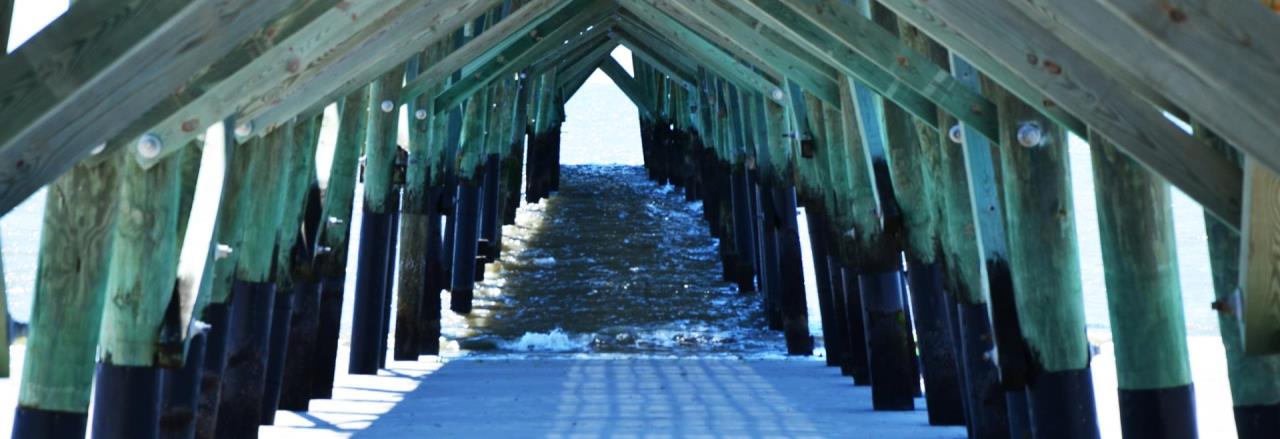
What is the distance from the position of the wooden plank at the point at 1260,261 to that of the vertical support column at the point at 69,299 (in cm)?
294

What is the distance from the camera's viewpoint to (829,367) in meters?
12.2

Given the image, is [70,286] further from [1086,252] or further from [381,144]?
[1086,252]

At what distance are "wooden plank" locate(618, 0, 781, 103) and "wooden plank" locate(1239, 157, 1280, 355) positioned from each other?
8.25 meters

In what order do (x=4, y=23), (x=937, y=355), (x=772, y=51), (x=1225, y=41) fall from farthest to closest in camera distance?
(x=772, y=51), (x=937, y=355), (x=4, y=23), (x=1225, y=41)

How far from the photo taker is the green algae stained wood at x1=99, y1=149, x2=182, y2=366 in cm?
530


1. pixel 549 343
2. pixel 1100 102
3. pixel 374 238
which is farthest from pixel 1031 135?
pixel 549 343

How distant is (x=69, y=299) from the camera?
15.5ft

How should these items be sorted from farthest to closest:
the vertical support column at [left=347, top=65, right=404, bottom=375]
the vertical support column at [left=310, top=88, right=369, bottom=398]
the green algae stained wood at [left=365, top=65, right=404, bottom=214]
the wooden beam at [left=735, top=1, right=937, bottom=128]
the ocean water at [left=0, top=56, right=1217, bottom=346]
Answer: the ocean water at [left=0, top=56, right=1217, bottom=346]
the vertical support column at [left=347, top=65, right=404, bottom=375]
the green algae stained wood at [left=365, top=65, right=404, bottom=214]
the vertical support column at [left=310, top=88, right=369, bottom=398]
the wooden beam at [left=735, top=1, right=937, bottom=128]

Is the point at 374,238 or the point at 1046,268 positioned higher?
the point at 374,238

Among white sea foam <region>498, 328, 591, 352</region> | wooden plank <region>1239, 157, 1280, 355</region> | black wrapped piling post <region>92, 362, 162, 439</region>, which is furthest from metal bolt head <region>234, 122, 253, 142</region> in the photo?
white sea foam <region>498, 328, 591, 352</region>

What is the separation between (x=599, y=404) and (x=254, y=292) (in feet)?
7.45

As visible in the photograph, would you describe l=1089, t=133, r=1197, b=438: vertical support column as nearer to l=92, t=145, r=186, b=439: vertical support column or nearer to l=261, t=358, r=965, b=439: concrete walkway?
l=92, t=145, r=186, b=439: vertical support column

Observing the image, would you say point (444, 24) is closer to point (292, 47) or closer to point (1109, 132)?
point (292, 47)

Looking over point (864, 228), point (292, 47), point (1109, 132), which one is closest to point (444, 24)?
point (864, 228)
